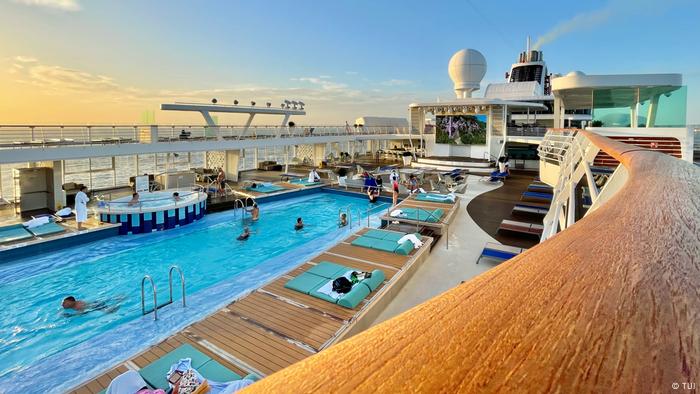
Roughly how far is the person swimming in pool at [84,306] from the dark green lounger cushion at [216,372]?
4338mm

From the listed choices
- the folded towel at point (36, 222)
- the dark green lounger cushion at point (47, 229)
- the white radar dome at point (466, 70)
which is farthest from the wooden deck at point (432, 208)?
the white radar dome at point (466, 70)

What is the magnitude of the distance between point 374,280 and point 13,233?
1141cm

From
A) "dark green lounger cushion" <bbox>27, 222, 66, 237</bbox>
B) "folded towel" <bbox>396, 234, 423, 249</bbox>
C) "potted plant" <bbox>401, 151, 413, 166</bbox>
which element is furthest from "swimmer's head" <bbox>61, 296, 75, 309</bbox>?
"potted plant" <bbox>401, 151, 413, 166</bbox>

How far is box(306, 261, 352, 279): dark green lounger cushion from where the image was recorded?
752 centimetres

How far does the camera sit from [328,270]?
776cm

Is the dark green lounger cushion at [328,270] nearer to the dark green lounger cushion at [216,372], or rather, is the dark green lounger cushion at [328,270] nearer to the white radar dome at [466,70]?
the dark green lounger cushion at [216,372]

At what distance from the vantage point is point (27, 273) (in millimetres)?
9492

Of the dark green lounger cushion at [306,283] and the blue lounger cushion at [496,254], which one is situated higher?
the blue lounger cushion at [496,254]

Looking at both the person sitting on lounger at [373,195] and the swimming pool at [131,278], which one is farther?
the person sitting on lounger at [373,195]

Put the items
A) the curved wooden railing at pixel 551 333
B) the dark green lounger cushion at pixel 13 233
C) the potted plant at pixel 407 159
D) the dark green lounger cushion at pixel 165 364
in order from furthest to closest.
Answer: the potted plant at pixel 407 159
the dark green lounger cushion at pixel 13 233
the dark green lounger cushion at pixel 165 364
the curved wooden railing at pixel 551 333

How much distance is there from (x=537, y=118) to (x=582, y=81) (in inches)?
840

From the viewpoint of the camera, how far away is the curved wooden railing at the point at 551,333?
396 millimetres

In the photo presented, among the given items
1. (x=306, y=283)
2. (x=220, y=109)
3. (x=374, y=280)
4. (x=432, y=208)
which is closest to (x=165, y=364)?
(x=306, y=283)

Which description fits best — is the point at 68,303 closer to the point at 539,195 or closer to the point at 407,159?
the point at 539,195
